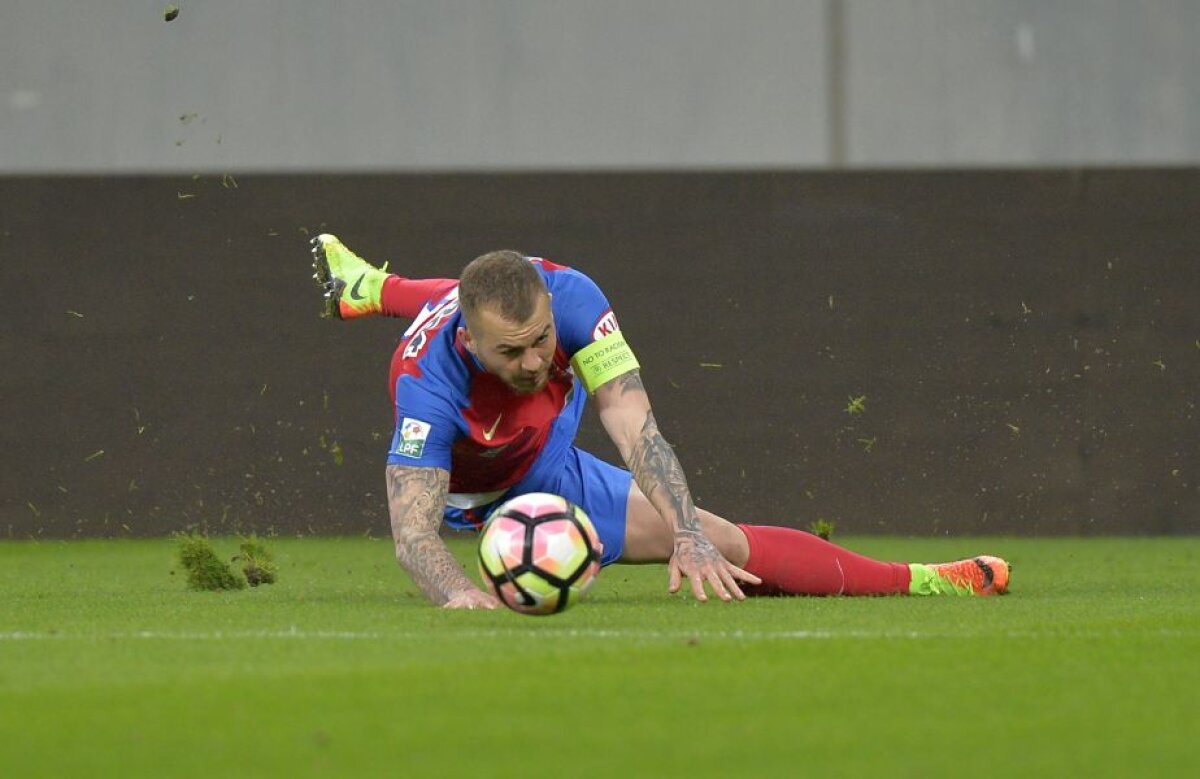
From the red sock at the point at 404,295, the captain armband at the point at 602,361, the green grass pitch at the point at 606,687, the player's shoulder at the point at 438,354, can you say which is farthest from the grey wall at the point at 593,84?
the captain armband at the point at 602,361

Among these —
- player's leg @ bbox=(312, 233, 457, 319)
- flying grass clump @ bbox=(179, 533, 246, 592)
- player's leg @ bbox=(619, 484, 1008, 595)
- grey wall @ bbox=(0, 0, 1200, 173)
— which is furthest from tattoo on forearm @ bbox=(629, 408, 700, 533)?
grey wall @ bbox=(0, 0, 1200, 173)

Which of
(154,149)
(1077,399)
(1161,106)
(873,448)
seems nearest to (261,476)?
(154,149)

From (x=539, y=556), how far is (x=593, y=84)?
6.78 meters

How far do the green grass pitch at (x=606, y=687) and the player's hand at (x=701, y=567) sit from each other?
0.10 metres

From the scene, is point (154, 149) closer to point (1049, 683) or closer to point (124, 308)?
point (124, 308)

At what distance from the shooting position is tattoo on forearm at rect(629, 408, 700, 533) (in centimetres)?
623

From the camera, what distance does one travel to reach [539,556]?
18.2ft

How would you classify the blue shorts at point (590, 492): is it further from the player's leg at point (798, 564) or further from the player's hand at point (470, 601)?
the player's hand at point (470, 601)

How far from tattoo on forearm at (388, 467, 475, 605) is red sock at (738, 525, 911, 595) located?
111 centimetres

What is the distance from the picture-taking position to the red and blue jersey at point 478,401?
6324 millimetres

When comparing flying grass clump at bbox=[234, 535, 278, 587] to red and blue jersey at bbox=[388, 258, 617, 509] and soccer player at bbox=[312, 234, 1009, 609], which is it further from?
red and blue jersey at bbox=[388, 258, 617, 509]

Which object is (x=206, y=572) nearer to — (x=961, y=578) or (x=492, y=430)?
(x=492, y=430)

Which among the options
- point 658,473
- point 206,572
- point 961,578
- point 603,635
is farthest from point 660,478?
point 206,572

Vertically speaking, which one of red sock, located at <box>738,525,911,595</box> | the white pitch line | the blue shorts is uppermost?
the blue shorts
